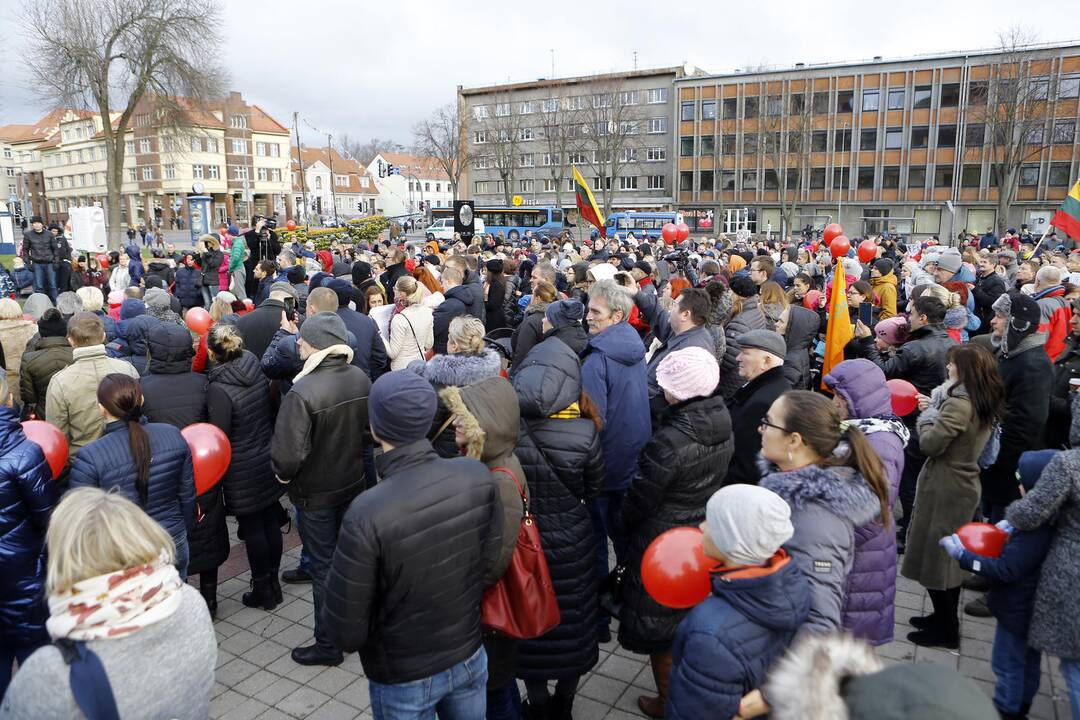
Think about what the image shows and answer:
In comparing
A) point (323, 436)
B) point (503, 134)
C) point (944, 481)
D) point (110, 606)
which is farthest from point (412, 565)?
point (503, 134)

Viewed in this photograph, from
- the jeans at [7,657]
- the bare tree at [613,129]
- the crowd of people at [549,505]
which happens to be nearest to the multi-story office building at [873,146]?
the bare tree at [613,129]

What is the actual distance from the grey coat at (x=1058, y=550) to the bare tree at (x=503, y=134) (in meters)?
64.0

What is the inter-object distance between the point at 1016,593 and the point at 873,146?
2333 inches

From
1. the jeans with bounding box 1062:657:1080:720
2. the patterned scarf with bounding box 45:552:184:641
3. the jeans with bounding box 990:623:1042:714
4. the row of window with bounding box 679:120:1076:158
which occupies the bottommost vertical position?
the jeans with bounding box 990:623:1042:714

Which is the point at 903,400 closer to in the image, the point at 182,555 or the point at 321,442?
the point at 321,442

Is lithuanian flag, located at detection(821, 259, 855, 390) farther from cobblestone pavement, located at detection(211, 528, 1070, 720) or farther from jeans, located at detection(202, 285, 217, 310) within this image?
jeans, located at detection(202, 285, 217, 310)

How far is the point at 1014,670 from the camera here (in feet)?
11.8

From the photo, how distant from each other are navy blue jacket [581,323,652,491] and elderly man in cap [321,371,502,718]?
1.86 meters

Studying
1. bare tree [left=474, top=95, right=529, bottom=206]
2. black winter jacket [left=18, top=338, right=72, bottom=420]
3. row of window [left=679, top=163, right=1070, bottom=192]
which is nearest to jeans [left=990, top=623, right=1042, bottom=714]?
black winter jacket [left=18, top=338, right=72, bottom=420]

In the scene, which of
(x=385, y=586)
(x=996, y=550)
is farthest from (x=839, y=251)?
(x=385, y=586)

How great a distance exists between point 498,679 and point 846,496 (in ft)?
5.72

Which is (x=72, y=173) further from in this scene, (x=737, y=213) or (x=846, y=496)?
(x=846, y=496)

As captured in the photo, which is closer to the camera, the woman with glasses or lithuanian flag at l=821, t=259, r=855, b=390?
the woman with glasses

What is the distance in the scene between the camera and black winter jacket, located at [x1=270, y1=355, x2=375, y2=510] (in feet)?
13.3
